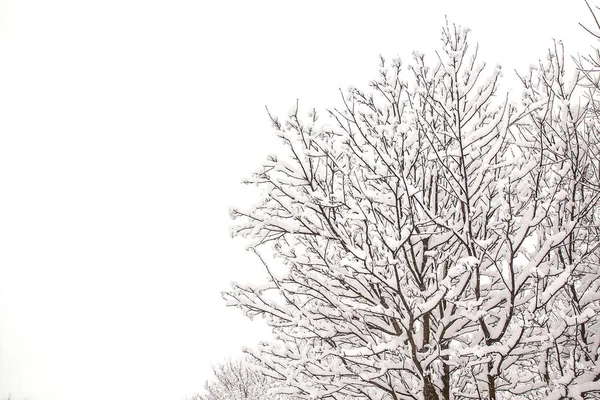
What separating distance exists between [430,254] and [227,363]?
46.5 feet

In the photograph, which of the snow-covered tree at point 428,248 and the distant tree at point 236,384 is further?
the distant tree at point 236,384

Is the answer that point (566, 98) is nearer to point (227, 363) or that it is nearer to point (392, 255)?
point (392, 255)

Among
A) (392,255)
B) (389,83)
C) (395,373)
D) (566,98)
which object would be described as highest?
(389,83)

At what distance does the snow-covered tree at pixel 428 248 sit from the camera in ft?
9.53

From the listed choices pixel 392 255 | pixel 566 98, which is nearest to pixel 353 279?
pixel 392 255

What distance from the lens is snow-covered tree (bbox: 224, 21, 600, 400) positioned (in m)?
2.90

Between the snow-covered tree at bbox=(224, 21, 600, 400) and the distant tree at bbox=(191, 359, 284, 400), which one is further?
the distant tree at bbox=(191, 359, 284, 400)

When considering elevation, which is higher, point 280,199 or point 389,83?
point 389,83

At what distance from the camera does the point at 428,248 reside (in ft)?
11.0

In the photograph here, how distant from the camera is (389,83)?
12.4 ft

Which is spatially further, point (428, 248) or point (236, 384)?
point (236, 384)

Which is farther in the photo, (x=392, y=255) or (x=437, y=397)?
(x=437, y=397)

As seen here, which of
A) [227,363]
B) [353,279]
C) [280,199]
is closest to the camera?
[353,279]

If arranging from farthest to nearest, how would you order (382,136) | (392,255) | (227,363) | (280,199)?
(227,363) < (280,199) < (382,136) < (392,255)
